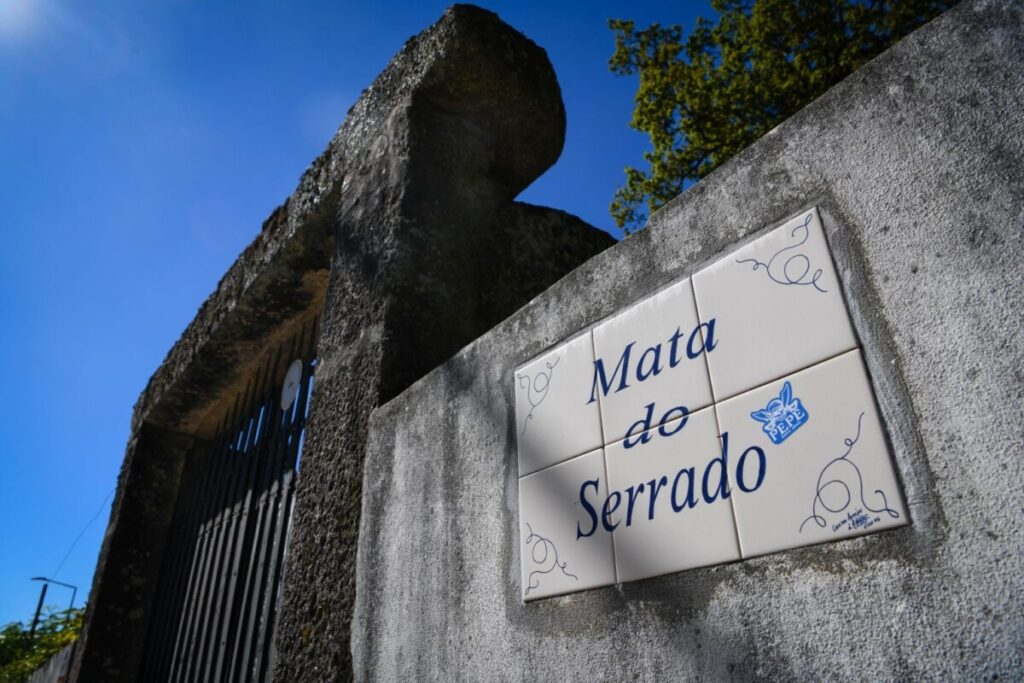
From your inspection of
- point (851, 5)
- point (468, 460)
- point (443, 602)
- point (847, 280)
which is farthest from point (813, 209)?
point (851, 5)

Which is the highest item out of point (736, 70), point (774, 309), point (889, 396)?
point (736, 70)

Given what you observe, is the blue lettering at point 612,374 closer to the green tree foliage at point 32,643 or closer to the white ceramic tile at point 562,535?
the white ceramic tile at point 562,535

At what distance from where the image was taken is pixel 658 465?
1.21m

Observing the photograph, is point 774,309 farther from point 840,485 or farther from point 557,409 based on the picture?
point 557,409

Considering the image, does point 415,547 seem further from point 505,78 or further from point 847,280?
point 505,78

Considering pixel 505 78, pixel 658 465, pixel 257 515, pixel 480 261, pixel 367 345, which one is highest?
pixel 505 78

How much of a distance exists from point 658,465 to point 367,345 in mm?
1343

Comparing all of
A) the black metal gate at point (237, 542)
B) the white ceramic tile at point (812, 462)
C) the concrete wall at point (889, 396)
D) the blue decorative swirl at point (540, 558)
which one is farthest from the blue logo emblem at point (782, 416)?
the black metal gate at point (237, 542)

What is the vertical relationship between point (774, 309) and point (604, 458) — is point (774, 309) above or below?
above

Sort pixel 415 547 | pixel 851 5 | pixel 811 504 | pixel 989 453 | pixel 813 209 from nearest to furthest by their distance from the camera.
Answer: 1. pixel 989 453
2. pixel 811 504
3. pixel 813 209
4. pixel 415 547
5. pixel 851 5

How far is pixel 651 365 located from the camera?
1.29 m

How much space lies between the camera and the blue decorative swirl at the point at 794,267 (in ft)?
3.60

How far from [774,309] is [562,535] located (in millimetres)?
580

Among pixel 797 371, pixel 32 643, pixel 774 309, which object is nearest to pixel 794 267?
pixel 774 309
